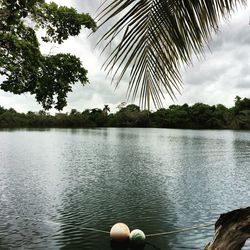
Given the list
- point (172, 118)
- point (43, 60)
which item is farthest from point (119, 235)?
point (172, 118)

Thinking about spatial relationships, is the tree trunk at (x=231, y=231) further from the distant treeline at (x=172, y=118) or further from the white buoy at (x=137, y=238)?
the distant treeline at (x=172, y=118)

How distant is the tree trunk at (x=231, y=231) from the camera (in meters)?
3.59

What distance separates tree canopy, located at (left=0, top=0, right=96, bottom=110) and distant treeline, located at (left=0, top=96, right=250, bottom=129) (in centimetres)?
10369

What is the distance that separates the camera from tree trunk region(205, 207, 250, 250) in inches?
141

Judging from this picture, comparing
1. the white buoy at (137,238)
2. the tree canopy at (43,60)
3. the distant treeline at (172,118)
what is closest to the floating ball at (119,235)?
the white buoy at (137,238)

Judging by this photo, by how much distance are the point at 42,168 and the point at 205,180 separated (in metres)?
12.6

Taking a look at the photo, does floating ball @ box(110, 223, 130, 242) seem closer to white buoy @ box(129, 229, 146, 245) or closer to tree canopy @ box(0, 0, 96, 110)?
white buoy @ box(129, 229, 146, 245)

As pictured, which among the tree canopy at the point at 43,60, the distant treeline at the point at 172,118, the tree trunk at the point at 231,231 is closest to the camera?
the tree trunk at the point at 231,231

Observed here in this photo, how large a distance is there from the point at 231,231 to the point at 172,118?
13246cm

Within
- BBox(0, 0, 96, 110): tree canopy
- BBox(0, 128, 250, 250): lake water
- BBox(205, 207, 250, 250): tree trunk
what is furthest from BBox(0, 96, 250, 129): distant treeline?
BBox(205, 207, 250, 250): tree trunk

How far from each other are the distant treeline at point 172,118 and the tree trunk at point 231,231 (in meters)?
112

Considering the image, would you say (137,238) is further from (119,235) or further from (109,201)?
(109,201)

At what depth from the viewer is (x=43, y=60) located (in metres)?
11.4

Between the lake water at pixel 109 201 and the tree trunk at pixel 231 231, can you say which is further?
the lake water at pixel 109 201
